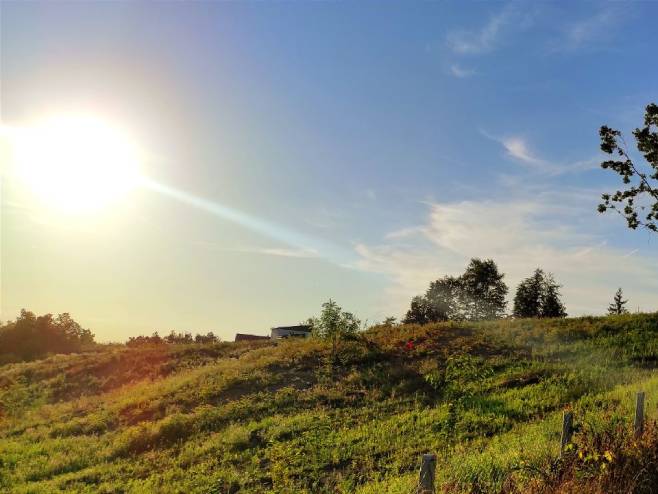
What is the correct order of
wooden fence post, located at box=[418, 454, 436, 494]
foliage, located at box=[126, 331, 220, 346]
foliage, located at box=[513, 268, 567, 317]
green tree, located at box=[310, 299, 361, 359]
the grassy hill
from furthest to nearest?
1. foliage, located at box=[513, 268, 567, 317]
2. foliage, located at box=[126, 331, 220, 346]
3. green tree, located at box=[310, 299, 361, 359]
4. the grassy hill
5. wooden fence post, located at box=[418, 454, 436, 494]

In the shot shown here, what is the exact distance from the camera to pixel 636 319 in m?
27.9

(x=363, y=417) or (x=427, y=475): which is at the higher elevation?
(x=427, y=475)

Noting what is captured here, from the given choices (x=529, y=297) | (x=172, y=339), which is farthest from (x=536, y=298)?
(x=172, y=339)

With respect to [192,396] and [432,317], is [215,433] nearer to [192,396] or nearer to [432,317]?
[192,396]

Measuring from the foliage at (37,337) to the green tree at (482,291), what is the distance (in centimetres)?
5739

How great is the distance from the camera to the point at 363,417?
663 inches

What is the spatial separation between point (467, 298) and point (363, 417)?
70237 mm

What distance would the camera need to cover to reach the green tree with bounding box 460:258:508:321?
266 feet

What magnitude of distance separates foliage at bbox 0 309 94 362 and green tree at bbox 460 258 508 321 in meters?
57.4

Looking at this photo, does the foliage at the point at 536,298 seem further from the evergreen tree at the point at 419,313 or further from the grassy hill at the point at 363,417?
the grassy hill at the point at 363,417

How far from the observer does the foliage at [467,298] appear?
8119 centimetres

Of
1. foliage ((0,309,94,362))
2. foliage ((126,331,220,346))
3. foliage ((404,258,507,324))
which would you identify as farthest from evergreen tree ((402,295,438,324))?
foliage ((0,309,94,362))

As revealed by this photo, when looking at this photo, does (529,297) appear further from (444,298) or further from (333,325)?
(333,325)

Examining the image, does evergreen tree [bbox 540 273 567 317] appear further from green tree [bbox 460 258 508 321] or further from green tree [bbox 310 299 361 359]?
green tree [bbox 310 299 361 359]
